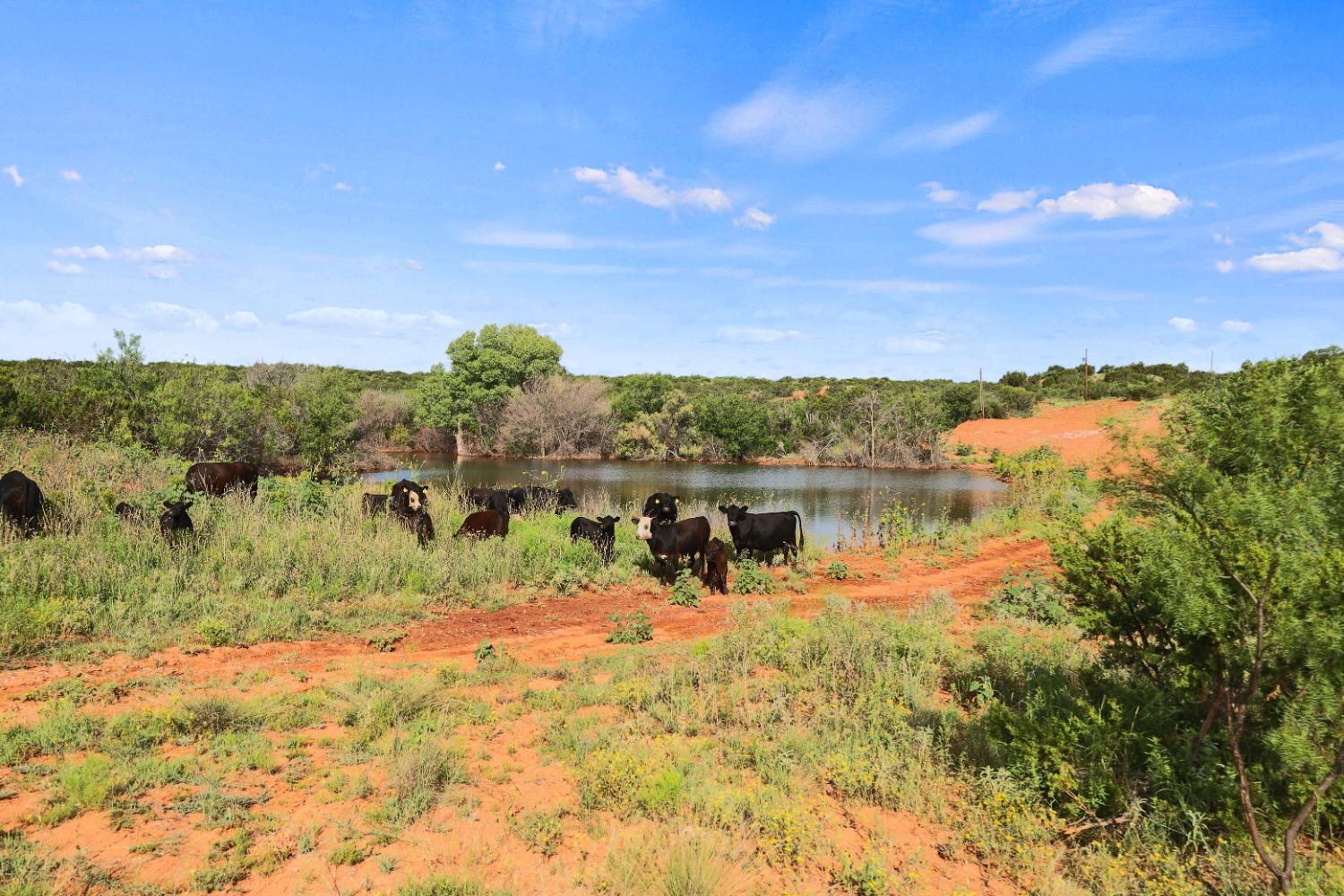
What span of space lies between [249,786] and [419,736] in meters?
1.15

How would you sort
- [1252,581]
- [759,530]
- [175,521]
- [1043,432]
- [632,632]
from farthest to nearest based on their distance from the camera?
[1043,432] < [759,530] < [175,521] < [632,632] < [1252,581]

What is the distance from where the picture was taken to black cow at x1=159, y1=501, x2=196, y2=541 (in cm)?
1003

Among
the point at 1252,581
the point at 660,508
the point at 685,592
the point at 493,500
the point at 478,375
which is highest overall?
the point at 478,375

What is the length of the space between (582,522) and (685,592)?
327 centimetres

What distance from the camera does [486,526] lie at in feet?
41.0

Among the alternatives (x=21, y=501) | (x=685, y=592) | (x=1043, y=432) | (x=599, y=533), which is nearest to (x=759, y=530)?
(x=685, y=592)

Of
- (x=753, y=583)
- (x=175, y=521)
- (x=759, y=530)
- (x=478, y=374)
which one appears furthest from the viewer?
(x=478, y=374)

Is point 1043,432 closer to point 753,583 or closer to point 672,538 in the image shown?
point 753,583

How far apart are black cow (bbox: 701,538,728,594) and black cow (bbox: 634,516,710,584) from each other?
351 millimetres

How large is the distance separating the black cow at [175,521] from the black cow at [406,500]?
11.3 ft

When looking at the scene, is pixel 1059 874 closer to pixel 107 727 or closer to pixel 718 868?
pixel 718 868

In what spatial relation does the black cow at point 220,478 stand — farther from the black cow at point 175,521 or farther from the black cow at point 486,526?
the black cow at point 486,526

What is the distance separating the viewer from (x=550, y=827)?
4.10 m

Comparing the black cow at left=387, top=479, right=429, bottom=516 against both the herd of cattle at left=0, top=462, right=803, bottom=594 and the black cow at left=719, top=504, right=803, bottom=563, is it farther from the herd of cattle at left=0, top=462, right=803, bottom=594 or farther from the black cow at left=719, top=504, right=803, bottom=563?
the black cow at left=719, top=504, right=803, bottom=563
